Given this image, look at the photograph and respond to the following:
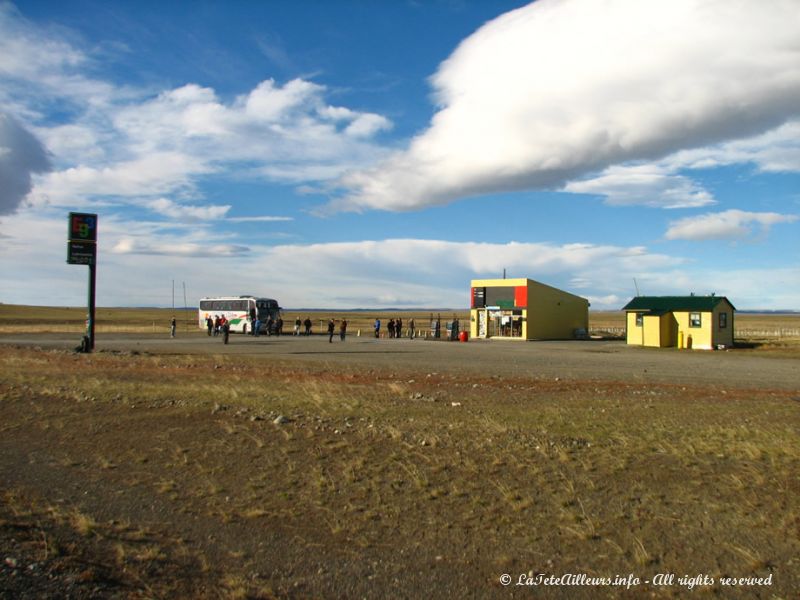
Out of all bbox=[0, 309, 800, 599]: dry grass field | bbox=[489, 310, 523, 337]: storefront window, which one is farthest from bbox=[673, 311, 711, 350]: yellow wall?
bbox=[0, 309, 800, 599]: dry grass field

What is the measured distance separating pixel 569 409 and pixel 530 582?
7661 millimetres

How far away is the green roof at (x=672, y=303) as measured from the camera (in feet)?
141

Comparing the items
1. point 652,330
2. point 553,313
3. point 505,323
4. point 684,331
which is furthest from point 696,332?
point 505,323

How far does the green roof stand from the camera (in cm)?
4284

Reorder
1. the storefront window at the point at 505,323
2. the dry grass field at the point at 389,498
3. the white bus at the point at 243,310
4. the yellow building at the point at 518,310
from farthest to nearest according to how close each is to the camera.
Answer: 1. the white bus at the point at 243,310
2. the storefront window at the point at 505,323
3. the yellow building at the point at 518,310
4. the dry grass field at the point at 389,498

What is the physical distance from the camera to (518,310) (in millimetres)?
54281

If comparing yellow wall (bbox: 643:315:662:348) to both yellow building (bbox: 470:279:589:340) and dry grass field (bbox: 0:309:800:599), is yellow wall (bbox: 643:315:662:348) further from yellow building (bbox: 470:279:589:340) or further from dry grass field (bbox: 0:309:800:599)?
dry grass field (bbox: 0:309:800:599)

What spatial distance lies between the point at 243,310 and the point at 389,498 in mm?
55838

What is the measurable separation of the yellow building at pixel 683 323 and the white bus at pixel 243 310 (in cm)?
3188

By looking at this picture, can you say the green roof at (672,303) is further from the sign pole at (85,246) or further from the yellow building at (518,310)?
the sign pole at (85,246)

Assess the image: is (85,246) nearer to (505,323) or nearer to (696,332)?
(505,323)

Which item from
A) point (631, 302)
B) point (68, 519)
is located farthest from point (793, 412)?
point (631, 302)

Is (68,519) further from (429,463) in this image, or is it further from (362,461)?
(429,463)

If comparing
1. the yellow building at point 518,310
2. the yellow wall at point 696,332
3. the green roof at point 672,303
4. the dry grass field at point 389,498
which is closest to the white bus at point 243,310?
the yellow building at point 518,310
